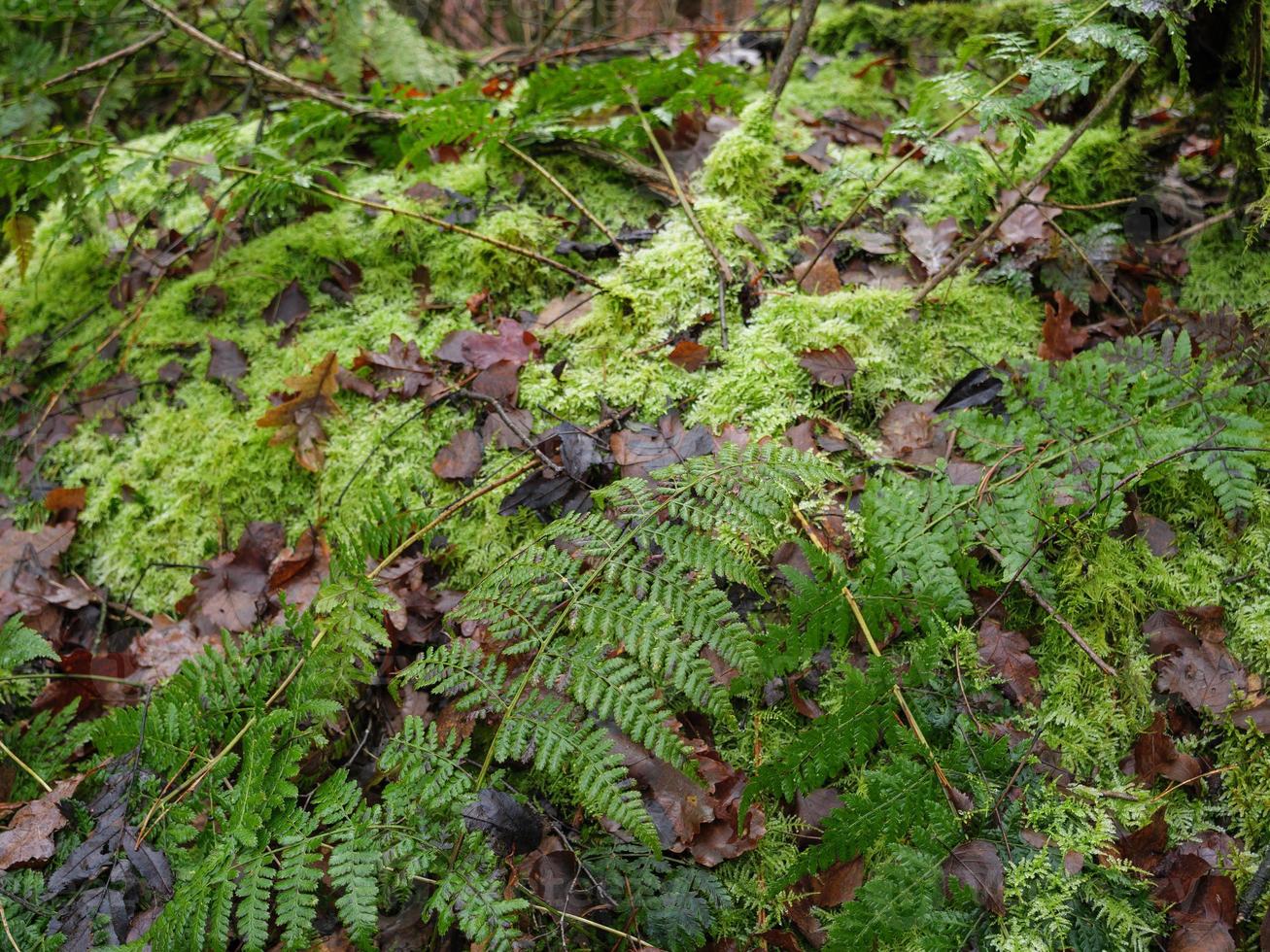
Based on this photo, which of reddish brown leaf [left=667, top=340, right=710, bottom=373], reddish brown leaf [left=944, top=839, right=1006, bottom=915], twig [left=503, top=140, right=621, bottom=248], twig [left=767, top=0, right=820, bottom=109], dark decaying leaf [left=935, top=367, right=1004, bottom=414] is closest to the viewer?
reddish brown leaf [left=944, top=839, right=1006, bottom=915]

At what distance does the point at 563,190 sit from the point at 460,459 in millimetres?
1485

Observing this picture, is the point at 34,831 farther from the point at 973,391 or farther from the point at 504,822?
the point at 973,391

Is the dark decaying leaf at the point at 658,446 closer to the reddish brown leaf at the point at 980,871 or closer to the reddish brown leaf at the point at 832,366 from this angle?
the reddish brown leaf at the point at 832,366

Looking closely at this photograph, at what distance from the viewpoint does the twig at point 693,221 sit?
2.98 meters

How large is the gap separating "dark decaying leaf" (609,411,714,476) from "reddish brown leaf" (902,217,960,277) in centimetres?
133

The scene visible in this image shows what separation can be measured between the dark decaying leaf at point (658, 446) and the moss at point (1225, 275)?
1.93 metres

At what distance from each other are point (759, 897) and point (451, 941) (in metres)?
0.80

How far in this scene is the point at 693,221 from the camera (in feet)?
10.6

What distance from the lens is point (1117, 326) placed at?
112 inches

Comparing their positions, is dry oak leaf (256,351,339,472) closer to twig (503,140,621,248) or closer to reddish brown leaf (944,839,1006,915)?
twig (503,140,621,248)

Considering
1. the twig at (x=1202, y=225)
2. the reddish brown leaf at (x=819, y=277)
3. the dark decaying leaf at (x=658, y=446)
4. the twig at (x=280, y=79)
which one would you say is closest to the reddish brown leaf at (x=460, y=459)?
the dark decaying leaf at (x=658, y=446)

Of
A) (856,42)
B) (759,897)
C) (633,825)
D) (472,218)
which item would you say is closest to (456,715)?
(633,825)

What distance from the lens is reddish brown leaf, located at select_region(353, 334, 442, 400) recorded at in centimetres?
312

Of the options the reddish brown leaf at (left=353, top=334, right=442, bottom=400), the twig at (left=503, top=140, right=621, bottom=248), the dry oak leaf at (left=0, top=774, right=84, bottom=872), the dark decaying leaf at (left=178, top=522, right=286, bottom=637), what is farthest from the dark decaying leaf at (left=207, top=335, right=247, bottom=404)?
the dry oak leaf at (left=0, top=774, right=84, bottom=872)
